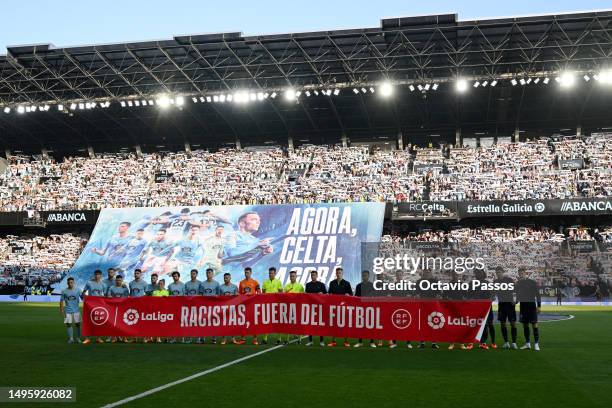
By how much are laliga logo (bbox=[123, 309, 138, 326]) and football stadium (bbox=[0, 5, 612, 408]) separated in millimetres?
37

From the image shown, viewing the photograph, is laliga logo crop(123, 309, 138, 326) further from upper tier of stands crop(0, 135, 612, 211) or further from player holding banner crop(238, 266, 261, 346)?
upper tier of stands crop(0, 135, 612, 211)

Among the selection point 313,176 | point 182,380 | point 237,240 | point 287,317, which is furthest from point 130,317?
point 313,176

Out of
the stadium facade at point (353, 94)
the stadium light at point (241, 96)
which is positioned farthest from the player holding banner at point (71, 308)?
the stadium light at point (241, 96)

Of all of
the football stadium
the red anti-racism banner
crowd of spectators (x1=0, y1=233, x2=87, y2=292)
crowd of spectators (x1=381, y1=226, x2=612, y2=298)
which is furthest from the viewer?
crowd of spectators (x1=0, y1=233, x2=87, y2=292)

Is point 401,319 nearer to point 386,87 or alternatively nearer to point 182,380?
point 182,380

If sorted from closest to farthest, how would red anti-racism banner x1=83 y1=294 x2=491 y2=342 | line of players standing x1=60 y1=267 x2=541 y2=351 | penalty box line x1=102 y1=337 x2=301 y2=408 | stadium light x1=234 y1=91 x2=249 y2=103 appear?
penalty box line x1=102 y1=337 x2=301 y2=408
line of players standing x1=60 y1=267 x2=541 y2=351
red anti-racism banner x1=83 y1=294 x2=491 y2=342
stadium light x1=234 y1=91 x2=249 y2=103

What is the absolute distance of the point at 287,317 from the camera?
16.6 metres

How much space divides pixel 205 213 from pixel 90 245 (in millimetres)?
8286

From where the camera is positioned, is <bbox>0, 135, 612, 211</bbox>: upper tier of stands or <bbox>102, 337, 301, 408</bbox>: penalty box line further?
<bbox>0, 135, 612, 211</bbox>: upper tier of stands

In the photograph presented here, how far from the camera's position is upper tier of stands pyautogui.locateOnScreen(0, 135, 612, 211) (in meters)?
44.3

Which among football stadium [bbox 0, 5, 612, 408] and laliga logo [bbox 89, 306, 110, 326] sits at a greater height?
football stadium [bbox 0, 5, 612, 408]

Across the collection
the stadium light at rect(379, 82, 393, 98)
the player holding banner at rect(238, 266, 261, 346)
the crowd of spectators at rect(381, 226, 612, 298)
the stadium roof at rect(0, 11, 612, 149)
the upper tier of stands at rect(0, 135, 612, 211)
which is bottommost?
the player holding banner at rect(238, 266, 261, 346)

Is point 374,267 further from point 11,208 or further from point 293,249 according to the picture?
point 11,208

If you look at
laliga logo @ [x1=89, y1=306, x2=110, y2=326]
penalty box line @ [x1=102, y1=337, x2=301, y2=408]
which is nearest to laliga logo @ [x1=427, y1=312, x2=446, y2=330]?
penalty box line @ [x1=102, y1=337, x2=301, y2=408]
